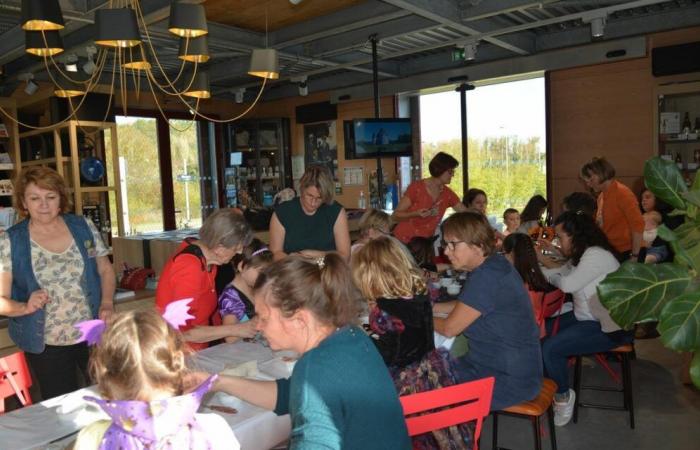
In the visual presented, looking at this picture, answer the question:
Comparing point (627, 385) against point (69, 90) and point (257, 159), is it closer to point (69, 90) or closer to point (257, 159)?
point (69, 90)

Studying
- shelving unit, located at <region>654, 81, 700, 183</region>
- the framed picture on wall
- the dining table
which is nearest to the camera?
the dining table

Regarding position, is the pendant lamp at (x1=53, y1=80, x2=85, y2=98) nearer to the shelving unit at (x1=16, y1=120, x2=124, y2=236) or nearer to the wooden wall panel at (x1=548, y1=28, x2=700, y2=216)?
the shelving unit at (x1=16, y1=120, x2=124, y2=236)

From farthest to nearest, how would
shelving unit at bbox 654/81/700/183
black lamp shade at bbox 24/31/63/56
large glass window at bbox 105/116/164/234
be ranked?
large glass window at bbox 105/116/164/234, shelving unit at bbox 654/81/700/183, black lamp shade at bbox 24/31/63/56

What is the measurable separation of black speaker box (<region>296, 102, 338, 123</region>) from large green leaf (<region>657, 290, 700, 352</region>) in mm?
7767

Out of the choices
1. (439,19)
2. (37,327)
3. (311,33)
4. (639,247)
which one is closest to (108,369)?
(37,327)

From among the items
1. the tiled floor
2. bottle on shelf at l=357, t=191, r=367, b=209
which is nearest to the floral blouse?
the tiled floor

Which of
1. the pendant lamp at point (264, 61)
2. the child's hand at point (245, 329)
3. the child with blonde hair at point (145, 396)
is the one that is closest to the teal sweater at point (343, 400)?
the child with blonde hair at point (145, 396)

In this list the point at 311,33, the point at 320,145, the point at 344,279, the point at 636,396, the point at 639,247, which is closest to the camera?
A: the point at 344,279

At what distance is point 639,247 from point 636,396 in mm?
1151

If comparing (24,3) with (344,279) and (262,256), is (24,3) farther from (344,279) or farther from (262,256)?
(344,279)

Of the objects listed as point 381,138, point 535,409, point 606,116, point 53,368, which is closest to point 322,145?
point 381,138

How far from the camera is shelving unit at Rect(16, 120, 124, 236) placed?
223 inches

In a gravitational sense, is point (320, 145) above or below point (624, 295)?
above

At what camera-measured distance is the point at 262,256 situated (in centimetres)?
287
